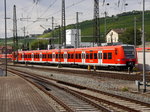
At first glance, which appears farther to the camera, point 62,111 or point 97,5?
point 97,5

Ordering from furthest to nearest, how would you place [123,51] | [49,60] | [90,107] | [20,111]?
[49,60] < [123,51] < [90,107] < [20,111]

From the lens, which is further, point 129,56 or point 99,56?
point 99,56

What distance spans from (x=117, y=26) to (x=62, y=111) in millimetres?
137550

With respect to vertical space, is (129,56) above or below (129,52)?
below

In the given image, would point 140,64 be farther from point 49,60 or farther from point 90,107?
point 90,107

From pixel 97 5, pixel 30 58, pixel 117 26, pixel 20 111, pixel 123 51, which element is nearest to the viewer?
pixel 20 111

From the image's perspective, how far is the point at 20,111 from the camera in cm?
1050

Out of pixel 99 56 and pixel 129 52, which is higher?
pixel 129 52

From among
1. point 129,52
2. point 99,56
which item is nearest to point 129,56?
point 129,52

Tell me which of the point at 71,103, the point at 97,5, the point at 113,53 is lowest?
the point at 71,103

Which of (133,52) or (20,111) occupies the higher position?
(133,52)

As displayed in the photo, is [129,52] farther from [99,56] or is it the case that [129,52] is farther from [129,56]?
[99,56]

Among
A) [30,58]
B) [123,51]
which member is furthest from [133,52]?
[30,58]

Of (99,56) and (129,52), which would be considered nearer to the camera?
(129,52)
